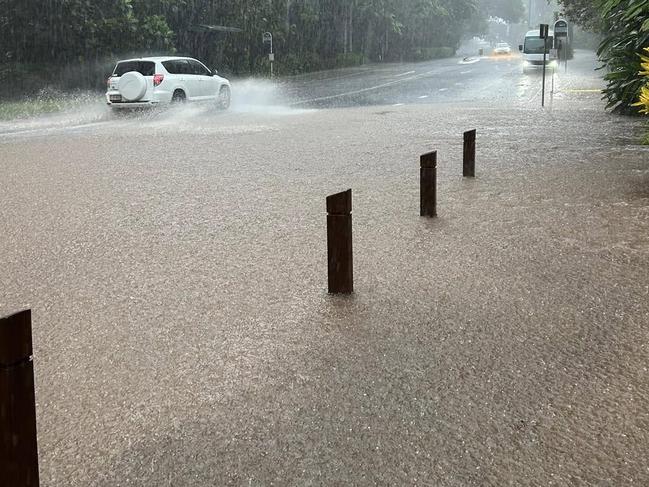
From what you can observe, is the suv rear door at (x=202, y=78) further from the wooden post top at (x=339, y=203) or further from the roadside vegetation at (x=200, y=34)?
the wooden post top at (x=339, y=203)

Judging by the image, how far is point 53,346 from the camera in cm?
511

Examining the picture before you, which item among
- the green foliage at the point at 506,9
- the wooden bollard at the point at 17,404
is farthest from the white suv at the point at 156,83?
the green foliage at the point at 506,9

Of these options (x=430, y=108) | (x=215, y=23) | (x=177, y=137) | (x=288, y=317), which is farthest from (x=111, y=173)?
(x=215, y=23)

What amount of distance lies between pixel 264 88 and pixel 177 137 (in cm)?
1941

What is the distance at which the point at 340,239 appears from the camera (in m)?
5.98

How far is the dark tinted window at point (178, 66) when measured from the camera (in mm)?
24172

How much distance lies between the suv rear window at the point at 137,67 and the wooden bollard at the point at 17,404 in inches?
855

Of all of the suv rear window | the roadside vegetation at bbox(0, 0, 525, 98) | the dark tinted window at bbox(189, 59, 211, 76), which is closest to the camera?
the suv rear window

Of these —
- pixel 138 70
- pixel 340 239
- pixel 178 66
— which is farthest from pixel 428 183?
pixel 178 66

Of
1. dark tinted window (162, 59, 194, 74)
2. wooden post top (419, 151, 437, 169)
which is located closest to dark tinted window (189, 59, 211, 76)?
dark tinted window (162, 59, 194, 74)

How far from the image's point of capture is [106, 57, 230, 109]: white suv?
2308 centimetres

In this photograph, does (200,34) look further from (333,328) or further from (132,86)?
(333,328)

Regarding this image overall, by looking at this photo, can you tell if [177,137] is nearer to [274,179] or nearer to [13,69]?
[274,179]

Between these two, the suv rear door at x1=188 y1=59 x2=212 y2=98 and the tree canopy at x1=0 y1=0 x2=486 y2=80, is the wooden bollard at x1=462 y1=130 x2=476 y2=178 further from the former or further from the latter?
the tree canopy at x1=0 y1=0 x2=486 y2=80
